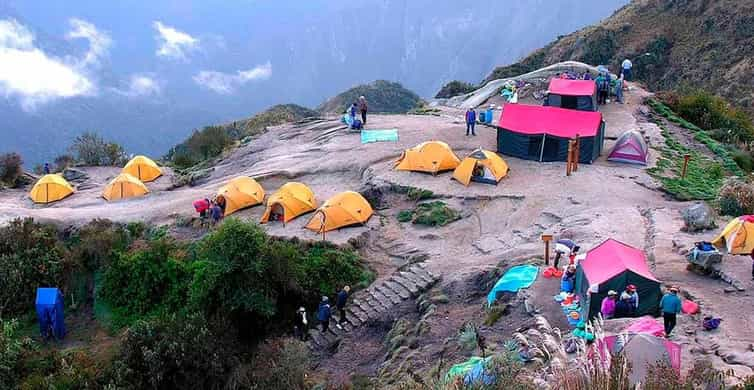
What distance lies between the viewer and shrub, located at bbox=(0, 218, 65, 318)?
21.6 meters

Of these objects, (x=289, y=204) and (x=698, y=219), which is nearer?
(x=698, y=219)

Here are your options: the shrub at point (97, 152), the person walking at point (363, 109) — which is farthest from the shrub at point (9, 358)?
the shrub at point (97, 152)

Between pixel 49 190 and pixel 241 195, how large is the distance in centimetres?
1174

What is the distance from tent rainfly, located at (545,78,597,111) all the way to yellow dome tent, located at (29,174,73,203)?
2323 cm

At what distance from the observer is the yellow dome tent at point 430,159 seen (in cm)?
2520

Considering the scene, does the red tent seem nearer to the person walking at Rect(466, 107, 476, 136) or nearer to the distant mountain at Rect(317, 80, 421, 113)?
the person walking at Rect(466, 107, 476, 136)

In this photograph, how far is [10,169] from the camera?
34875mm

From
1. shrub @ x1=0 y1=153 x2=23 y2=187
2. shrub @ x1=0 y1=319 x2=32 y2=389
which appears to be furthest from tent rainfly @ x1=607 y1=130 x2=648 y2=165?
shrub @ x1=0 y1=153 x2=23 y2=187

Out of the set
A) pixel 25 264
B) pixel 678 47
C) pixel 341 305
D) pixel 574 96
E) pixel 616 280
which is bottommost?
pixel 341 305

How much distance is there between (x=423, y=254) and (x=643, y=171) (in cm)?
1037

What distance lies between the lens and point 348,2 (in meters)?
149

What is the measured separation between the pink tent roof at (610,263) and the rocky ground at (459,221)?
1.16 metres

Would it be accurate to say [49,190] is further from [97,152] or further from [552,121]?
[552,121]

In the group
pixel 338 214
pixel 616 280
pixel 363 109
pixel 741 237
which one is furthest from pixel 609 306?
pixel 363 109
